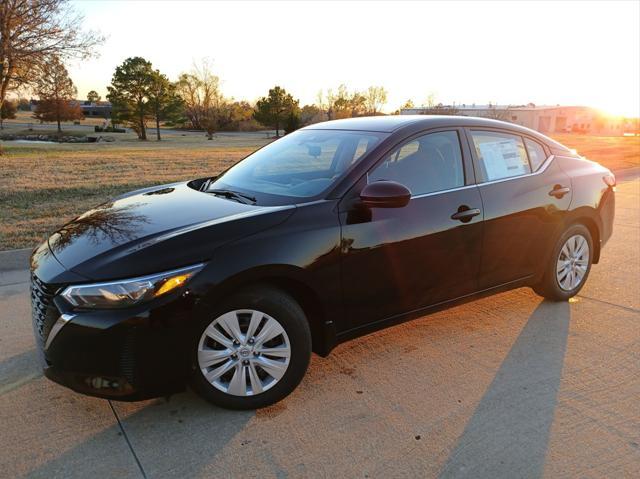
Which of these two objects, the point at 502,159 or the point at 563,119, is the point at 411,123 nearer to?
the point at 502,159

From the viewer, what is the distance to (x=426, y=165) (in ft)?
12.3

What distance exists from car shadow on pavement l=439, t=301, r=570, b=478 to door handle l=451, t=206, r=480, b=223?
1.00m

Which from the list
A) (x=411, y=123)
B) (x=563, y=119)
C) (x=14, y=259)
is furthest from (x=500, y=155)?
(x=563, y=119)

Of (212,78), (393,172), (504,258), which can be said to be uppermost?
(212,78)

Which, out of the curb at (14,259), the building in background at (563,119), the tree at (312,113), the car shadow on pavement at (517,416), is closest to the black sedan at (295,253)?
the car shadow on pavement at (517,416)

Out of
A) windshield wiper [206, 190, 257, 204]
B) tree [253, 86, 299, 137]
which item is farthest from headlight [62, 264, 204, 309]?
tree [253, 86, 299, 137]

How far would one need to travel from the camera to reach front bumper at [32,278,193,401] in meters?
2.61

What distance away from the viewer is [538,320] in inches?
170

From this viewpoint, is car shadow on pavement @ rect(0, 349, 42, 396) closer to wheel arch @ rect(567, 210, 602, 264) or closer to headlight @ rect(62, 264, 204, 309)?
headlight @ rect(62, 264, 204, 309)

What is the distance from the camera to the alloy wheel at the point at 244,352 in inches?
112

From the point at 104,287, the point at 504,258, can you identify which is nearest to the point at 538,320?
the point at 504,258

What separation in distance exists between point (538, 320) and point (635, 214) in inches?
218

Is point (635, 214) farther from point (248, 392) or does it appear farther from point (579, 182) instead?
point (248, 392)

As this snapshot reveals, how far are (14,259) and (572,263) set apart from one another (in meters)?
5.58
